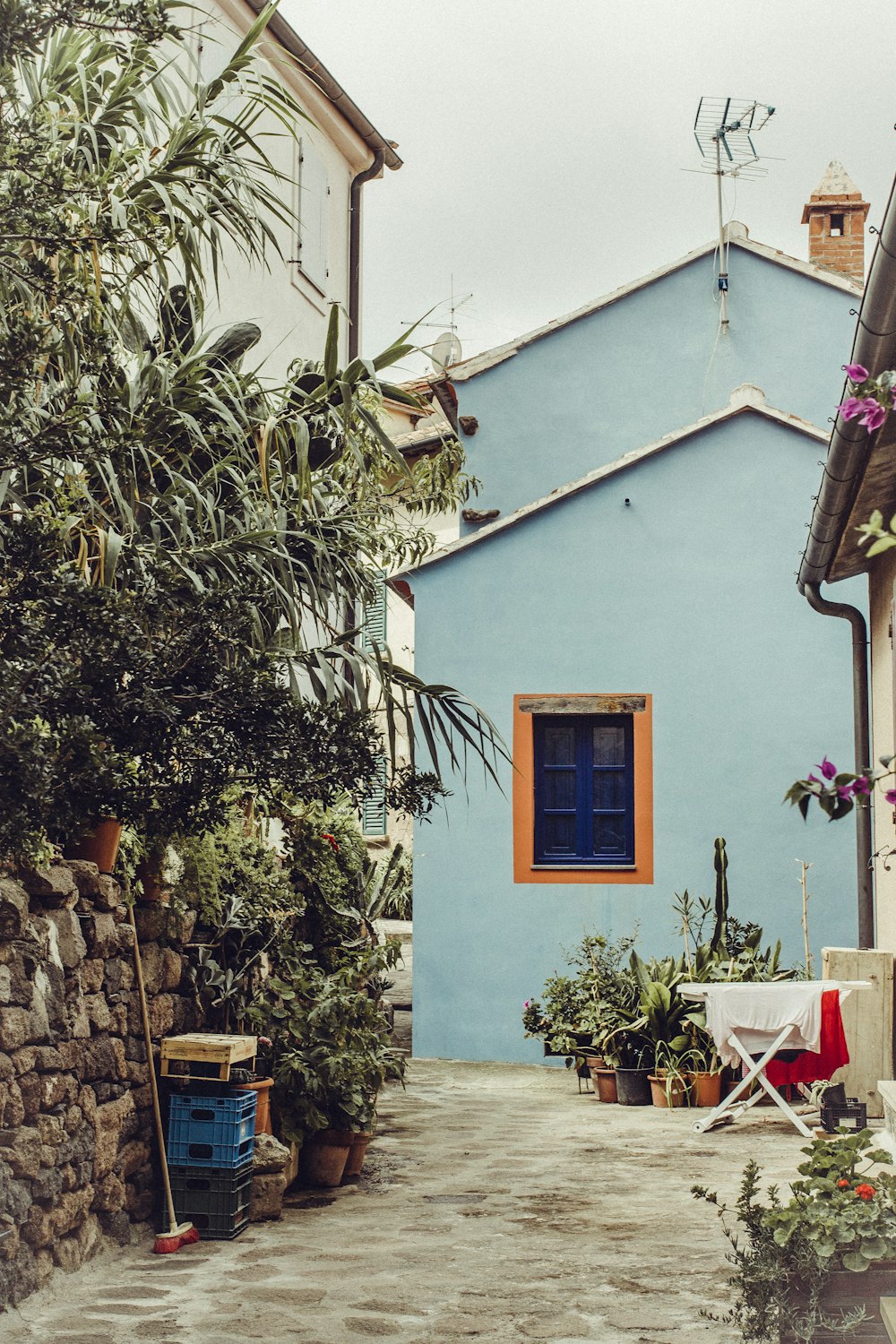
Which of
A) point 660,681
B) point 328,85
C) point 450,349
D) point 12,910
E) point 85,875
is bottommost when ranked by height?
point 12,910

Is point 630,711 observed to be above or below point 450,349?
below

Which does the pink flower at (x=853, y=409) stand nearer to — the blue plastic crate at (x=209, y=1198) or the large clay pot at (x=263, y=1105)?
the blue plastic crate at (x=209, y=1198)

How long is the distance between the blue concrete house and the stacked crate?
514 cm

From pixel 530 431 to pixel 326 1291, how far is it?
1029 cm

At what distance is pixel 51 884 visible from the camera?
17.5ft

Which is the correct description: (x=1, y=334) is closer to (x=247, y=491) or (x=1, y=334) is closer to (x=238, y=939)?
(x=247, y=491)

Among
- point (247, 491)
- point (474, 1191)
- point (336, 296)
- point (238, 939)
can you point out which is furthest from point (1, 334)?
point (336, 296)

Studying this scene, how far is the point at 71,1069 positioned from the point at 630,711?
22.5 feet

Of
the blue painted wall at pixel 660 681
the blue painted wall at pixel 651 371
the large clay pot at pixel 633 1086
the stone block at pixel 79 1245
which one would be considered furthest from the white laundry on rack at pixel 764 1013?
the blue painted wall at pixel 651 371

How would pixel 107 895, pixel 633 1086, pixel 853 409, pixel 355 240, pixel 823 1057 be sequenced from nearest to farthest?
pixel 853 409 → pixel 107 895 → pixel 823 1057 → pixel 633 1086 → pixel 355 240

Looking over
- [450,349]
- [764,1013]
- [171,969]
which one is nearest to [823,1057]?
[764,1013]

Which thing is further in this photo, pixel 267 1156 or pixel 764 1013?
pixel 764 1013

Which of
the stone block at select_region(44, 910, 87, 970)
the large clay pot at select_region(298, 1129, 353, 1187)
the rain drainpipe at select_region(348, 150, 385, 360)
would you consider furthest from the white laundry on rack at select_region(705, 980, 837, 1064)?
the rain drainpipe at select_region(348, 150, 385, 360)

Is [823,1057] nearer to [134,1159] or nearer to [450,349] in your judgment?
[134,1159]
